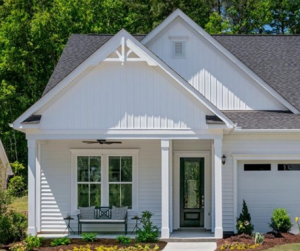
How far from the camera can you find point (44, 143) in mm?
17891

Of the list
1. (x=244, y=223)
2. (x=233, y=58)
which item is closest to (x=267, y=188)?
(x=244, y=223)

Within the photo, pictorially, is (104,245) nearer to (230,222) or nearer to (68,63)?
(230,222)

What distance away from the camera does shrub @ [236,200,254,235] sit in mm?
16516

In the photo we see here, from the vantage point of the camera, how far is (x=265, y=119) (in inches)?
702

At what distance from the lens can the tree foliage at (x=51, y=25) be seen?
116ft

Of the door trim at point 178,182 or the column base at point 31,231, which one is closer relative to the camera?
the column base at point 31,231

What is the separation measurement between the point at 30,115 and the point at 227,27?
78.0 feet

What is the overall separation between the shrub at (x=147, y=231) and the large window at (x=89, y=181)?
179 cm

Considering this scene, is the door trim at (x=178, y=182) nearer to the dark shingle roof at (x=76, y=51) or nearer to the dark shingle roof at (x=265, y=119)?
the dark shingle roof at (x=265, y=119)

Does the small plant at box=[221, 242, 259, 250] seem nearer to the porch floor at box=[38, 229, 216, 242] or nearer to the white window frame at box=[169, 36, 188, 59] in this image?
the porch floor at box=[38, 229, 216, 242]

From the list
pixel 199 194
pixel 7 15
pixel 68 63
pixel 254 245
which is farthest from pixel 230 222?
pixel 7 15

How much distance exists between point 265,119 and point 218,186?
305 centimetres

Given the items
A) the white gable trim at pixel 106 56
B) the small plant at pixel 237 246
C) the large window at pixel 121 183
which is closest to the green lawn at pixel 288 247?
the small plant at pixel 237 246

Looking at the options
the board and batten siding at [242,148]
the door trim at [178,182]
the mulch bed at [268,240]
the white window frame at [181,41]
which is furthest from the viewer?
the white window frame at [181,41]
